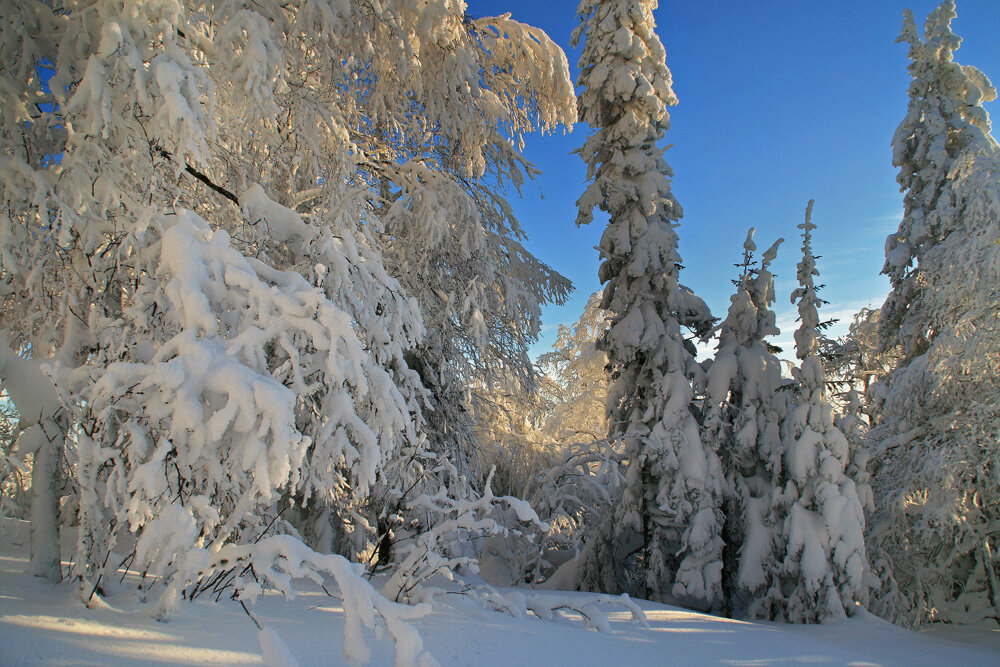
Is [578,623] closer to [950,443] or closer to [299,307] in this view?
[299,307]

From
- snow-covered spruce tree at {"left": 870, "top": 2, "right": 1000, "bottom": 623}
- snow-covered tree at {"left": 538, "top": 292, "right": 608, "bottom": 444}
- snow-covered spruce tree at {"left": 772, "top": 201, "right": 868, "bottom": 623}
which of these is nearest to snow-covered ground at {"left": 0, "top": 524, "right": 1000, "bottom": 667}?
snow-covered spruce tree at {"left": 772, "top": 201, "right": 868, "bottom": 623}

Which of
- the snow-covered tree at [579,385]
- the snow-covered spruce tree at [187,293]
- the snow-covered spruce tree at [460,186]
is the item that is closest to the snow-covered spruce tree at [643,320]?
the snow-covered spruce tree at [460,186]

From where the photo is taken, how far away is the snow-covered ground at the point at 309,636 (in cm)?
208

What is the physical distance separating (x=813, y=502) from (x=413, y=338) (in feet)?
28.7

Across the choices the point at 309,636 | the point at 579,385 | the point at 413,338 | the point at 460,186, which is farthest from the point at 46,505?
the point at 579,385

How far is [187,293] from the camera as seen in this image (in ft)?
7.29

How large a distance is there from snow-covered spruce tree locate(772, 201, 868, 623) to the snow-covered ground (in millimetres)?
3519

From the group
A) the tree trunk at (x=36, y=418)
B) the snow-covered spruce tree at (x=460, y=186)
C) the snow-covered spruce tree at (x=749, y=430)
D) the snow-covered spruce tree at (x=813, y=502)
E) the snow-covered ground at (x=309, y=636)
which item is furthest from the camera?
the snow-covered spruce tree at (x=749, y=430)

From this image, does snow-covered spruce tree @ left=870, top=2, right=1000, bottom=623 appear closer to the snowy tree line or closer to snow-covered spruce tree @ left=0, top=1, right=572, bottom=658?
the snowy tree line

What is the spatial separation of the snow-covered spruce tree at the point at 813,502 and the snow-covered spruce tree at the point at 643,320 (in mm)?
1253

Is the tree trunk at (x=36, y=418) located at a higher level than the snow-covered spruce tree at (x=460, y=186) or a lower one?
lower

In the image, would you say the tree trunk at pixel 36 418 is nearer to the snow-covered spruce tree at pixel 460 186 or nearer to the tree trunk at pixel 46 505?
the tree trunk at pixel 46 505

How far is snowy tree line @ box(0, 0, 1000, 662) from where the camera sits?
2.43 metres

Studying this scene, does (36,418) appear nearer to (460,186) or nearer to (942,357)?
(460,186)
